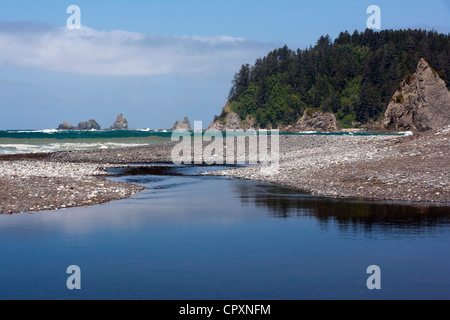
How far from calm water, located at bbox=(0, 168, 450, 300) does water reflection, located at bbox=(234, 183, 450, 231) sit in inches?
2.0

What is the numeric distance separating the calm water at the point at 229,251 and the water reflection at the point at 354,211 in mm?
50

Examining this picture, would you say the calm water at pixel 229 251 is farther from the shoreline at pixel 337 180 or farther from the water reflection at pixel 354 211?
the shoreline at pixel 337 180

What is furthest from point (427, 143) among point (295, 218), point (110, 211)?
point (110, 211)

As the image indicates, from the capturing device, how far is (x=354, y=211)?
22.8 metres

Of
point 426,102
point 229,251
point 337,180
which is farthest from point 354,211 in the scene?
point 426,102

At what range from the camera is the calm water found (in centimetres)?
1234

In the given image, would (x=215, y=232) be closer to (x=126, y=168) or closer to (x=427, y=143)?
(x=427, y=143)

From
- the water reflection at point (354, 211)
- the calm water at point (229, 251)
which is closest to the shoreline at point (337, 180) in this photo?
the water reflection at point (354, 211)

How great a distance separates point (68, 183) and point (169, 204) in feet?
22.7

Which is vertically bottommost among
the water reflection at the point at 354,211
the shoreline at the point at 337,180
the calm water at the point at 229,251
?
the calm water at the point at 229,251

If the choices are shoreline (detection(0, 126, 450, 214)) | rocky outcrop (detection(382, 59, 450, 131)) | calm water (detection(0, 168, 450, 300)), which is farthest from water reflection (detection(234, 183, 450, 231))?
rocky outcrop (detection(382, 59, 450, 131))

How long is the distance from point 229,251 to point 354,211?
9.02 m

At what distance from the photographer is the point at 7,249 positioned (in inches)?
637

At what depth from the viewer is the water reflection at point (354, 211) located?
20.0 meters
